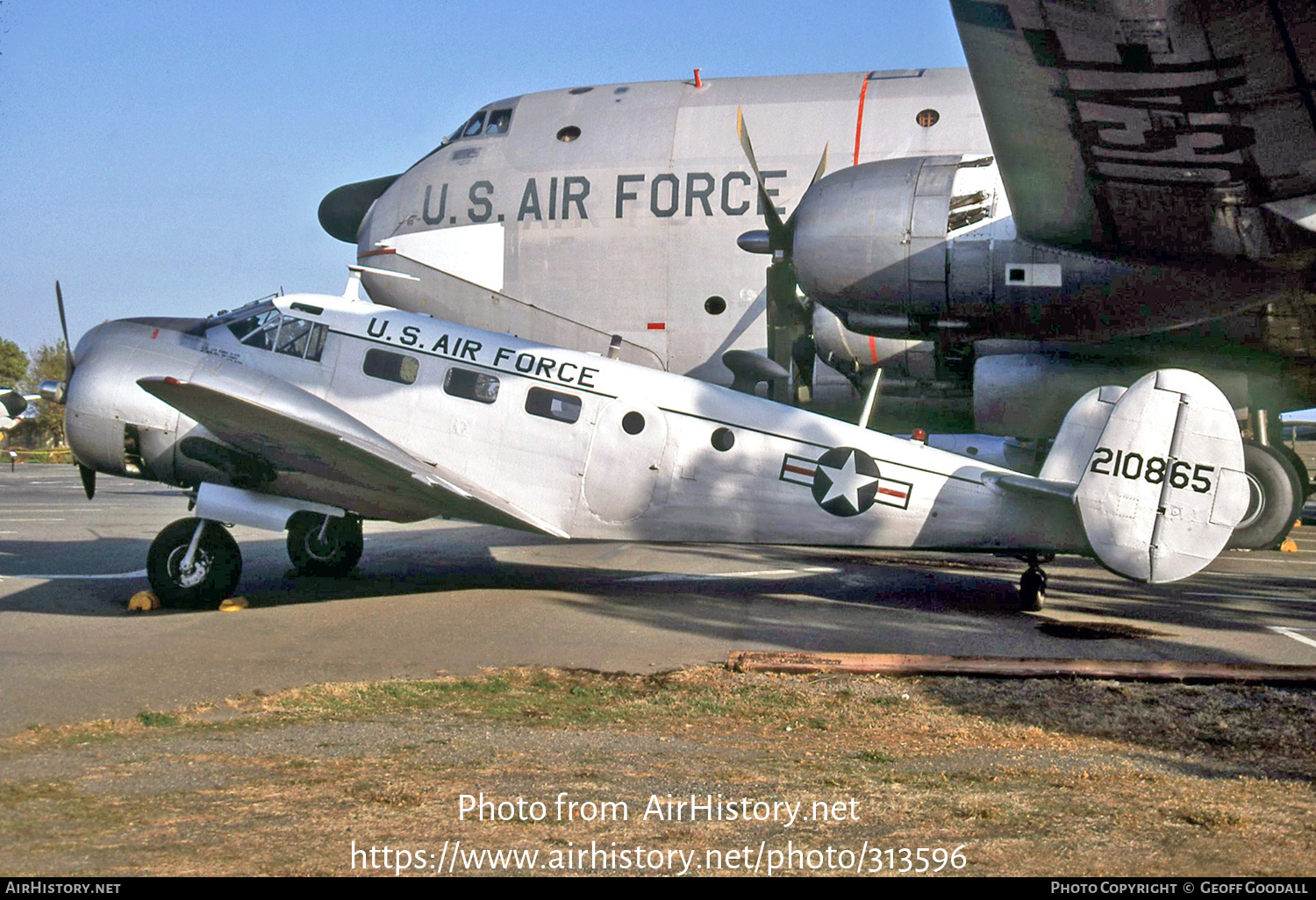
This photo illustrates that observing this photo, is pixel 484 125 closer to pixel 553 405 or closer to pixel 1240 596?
pixel 553 405

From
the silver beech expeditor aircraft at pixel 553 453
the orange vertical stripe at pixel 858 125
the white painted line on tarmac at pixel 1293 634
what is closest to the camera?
the white painted line on tarmac at pixel 1293 634

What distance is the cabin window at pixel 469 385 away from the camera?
12594 millimetres

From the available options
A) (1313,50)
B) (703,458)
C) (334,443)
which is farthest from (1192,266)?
(334,443)

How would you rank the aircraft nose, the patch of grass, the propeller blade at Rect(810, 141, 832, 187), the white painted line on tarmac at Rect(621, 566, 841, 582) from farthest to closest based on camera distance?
the aircraft nose < the white painted line on tarmac at Rect(621, 566, 841, 582) < the propeller blade at Rect(810, 141, 832, 187) < the patch of grass

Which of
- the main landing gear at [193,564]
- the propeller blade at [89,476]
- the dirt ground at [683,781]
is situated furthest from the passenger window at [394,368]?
the dirt ground at [683,781]

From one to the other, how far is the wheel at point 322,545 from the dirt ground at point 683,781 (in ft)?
21.1

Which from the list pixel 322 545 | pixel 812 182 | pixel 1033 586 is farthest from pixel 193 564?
pixel 1033 586

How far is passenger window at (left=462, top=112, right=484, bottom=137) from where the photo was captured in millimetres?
17438

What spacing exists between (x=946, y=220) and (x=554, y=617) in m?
5.40

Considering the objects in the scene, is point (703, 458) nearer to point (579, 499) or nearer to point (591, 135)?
point (579, 499)

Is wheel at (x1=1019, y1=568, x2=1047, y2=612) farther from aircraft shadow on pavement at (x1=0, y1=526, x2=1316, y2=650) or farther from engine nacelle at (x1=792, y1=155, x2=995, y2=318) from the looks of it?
engine nacelle at (x1=792, y1=155, x2=995, y2=318)

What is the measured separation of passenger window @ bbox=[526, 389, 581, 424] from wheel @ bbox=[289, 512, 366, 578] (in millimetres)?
3157

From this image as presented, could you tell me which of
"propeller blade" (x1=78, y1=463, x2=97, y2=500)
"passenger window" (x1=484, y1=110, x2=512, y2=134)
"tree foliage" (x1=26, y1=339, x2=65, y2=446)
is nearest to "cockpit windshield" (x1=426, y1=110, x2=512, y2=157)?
"passenger window" (x1=484, y1=110, x2=512, y2=134)

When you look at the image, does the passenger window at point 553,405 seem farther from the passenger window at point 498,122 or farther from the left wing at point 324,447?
the passenger window at point 498,122
